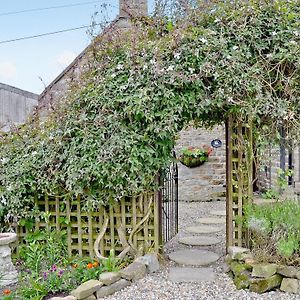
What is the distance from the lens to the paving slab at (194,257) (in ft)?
15.4

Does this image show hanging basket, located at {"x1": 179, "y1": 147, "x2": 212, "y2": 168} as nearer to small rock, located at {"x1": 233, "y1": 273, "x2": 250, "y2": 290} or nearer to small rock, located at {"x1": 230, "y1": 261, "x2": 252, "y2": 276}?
small rock, located at {"x1": 230, "y1": 261, "x2": 252, "y2": 276}

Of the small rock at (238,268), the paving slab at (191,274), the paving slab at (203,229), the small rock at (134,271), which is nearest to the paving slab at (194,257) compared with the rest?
the paving slab at (191,274)

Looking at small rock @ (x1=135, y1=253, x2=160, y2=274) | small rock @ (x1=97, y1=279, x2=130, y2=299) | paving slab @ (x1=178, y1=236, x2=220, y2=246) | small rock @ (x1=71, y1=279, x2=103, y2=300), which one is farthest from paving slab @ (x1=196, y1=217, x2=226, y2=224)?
small rock @ (x1=71, y1=279, x2=103, y2=300)

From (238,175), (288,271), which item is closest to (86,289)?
(288,271)

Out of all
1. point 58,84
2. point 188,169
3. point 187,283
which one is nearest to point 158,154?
point 187,283

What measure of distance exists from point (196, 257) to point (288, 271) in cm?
129

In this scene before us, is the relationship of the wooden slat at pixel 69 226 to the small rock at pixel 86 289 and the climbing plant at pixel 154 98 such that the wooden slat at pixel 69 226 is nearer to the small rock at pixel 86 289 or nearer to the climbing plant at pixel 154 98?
the climbing plant at pixel 154 98

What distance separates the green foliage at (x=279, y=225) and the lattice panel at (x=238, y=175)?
25cm

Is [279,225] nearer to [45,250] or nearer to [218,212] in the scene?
[45,250]

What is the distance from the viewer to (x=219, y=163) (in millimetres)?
9461

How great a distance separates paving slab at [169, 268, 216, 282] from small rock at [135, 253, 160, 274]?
0.17m

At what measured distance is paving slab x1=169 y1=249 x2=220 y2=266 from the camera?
4.69m

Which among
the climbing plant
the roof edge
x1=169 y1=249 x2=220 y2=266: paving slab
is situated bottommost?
x1=169 y1=249 x2=220 y2=266: paving slab

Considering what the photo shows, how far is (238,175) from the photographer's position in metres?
4.80
